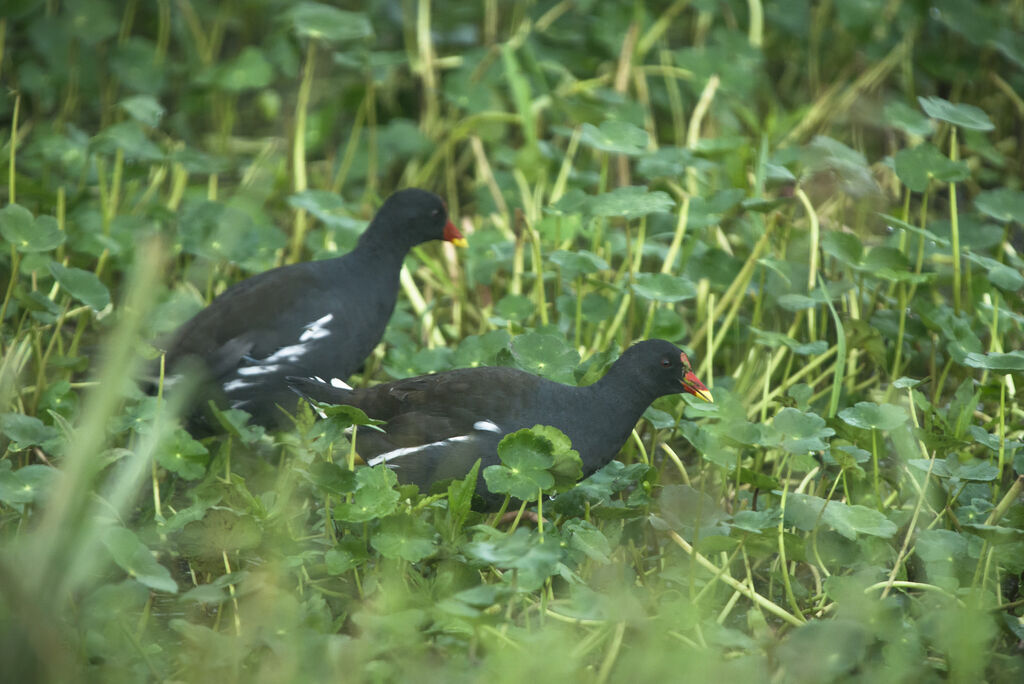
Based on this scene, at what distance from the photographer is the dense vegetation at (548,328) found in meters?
2.34

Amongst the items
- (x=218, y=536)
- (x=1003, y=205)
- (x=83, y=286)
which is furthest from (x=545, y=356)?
(x=1003, y=205)

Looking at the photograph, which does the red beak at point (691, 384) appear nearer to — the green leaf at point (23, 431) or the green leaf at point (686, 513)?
the green leaf at point (686, 513)

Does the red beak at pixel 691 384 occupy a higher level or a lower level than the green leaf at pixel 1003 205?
lower

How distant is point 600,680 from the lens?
2.31 meters

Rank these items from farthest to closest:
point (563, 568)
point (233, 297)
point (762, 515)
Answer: point (233, 297)
point (762, 515)
point (563, 568)

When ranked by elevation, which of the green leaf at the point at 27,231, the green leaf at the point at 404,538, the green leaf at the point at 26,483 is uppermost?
the green leaf at the point at 27,231

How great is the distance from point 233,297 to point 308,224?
118cm

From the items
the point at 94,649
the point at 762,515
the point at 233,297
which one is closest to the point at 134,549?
the point at 94,649

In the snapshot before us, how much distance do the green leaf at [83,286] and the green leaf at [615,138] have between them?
66.1 inches

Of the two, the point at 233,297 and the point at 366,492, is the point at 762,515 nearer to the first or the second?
the point at 366,492

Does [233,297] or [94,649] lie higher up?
[233,297]

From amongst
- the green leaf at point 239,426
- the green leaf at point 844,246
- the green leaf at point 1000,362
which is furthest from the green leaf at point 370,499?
the green leaf at point 844,246

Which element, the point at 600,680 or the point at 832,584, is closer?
the point at 600,680

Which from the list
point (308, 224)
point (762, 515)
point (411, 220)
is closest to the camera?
point (762, 515)
